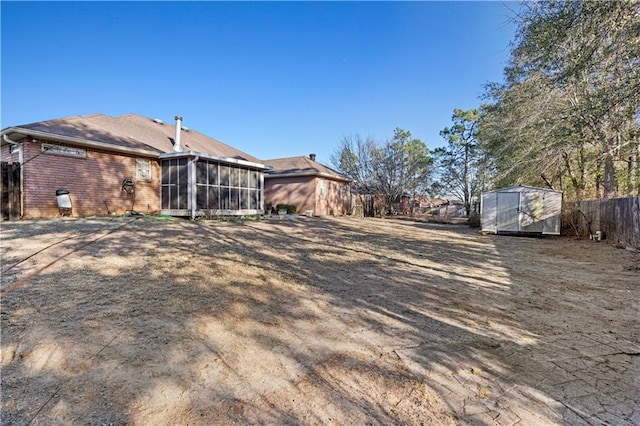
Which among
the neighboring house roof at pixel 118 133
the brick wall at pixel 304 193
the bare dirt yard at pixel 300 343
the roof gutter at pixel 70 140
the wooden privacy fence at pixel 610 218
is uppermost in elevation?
the neighboring house roof at pixel 118 133

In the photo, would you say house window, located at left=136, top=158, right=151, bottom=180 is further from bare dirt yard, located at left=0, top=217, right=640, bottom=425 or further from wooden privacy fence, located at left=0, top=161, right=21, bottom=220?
bare dirt yard, located at left=0, top=217, right=640, bottom=425

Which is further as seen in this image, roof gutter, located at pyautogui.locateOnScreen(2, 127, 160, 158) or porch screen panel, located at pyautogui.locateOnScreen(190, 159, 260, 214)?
porch screen panel, located at pyautogui.locateOnScreen(190, 159, 260, 214)

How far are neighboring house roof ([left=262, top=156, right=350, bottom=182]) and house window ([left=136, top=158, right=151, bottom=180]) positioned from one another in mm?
7397

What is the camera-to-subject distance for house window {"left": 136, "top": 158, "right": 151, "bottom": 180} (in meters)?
12.1

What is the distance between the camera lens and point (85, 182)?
10.6 metres

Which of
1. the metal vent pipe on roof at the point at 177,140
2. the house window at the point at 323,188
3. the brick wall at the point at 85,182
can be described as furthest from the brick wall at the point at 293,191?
the brick wall at the point at 85,182

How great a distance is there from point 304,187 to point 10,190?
13.6 metres

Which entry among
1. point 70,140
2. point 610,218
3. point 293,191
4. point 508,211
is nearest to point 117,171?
point 70,140

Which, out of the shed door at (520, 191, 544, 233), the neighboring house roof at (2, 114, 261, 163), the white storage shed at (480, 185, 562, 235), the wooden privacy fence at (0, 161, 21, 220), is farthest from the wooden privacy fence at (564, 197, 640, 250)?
the wooden privacy fence at (0, 161, 21, 220)

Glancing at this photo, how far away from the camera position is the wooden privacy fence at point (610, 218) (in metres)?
7.85

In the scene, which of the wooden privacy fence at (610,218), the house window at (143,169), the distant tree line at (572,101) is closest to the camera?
the distant tree line at (572,101)

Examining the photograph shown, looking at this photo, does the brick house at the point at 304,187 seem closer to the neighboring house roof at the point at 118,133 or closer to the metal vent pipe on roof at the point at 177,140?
the neighboring house roof at the point at 118,133

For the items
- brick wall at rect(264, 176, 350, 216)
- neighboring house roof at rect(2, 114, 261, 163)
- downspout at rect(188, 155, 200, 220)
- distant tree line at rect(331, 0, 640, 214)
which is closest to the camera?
distant tree line at rect(331, 0, 640, 214)

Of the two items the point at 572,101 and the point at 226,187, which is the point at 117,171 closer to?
the point at 226,187
